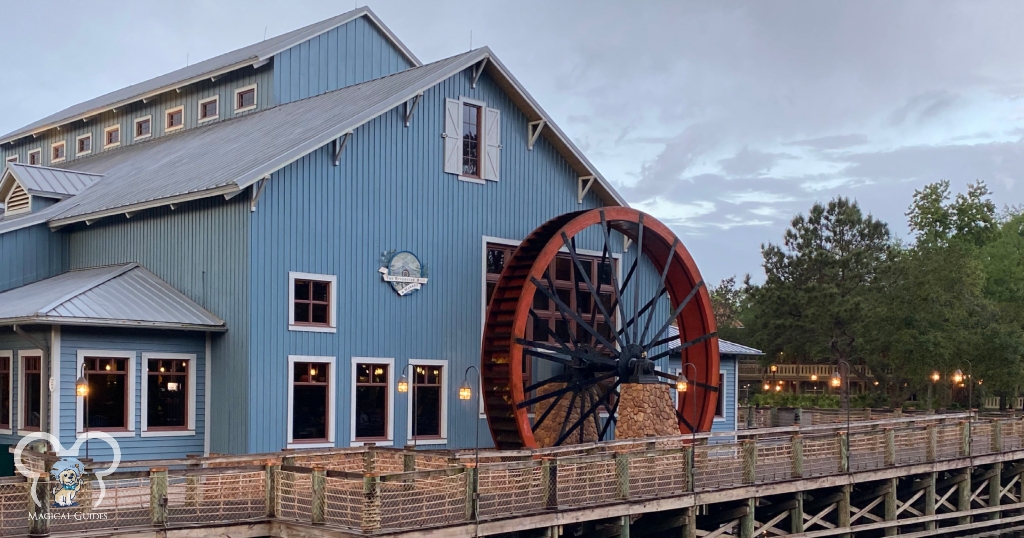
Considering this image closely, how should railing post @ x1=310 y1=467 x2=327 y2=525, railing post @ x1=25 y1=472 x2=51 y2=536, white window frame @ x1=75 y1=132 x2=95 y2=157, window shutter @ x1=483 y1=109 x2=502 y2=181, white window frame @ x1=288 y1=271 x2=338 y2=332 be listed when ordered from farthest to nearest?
white window frame @ x1=75 y1=132 x2=95 y2=157, window shutter @ x1=483 y1=109 x2=502 y2=181, white window frame @ x1=288 y1=271 x2=338 y2=332, railing post @ x1=310 y1=467 x2=327 y2=525, railing post @ x1=25 y1=472 x2=51 y2=536

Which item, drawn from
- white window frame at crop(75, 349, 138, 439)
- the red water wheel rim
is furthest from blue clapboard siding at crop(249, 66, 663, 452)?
white window frame at crop(75, 349, 138, 439)

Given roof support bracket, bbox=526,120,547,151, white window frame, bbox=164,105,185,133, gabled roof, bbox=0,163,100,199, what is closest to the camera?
roof support bracket, bbox=526,120,547,151

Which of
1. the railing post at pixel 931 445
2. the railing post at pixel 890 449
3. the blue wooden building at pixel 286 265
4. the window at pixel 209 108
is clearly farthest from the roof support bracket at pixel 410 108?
the railing post at pixel 931 445

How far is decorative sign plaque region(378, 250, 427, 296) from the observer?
2277 cm

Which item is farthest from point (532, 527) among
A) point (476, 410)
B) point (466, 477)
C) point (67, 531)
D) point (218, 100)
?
point (218, 100)

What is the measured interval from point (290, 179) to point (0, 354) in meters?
6.11

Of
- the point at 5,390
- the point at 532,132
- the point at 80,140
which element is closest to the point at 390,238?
the point at 532,132

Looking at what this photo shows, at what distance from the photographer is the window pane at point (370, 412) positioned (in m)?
22.2

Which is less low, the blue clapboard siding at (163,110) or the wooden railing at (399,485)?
the blue clapboard siding at (163,110)

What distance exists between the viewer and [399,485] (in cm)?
1486

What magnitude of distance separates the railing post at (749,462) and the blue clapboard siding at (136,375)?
9198 millimetres

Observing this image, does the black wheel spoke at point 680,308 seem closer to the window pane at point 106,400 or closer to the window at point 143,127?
the window pane at point 106,400

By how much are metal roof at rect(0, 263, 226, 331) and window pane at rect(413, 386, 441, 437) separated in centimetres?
420

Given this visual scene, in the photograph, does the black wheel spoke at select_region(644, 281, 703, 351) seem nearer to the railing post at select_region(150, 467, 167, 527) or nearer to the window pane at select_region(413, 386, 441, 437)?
the window pane at select_region(413, 386, 441, 437)
